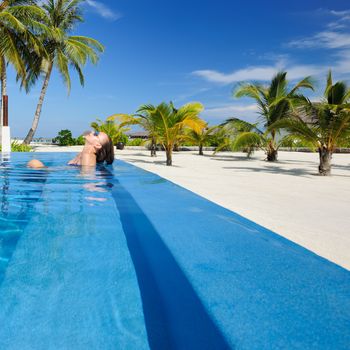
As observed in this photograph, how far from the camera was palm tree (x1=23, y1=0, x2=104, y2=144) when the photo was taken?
2014 cm

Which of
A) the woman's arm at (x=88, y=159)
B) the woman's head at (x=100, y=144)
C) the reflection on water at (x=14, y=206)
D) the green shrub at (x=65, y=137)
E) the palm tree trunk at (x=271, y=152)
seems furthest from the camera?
the green shrub at (x=65, y=137)

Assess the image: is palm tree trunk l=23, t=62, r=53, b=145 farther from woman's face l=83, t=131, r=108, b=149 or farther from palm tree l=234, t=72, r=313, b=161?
woman's face l=83, t=131, r=108, b=149

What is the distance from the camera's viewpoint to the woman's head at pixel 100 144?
27.1 ft

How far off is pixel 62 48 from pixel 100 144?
15.7m

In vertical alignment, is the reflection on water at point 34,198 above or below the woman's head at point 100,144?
below

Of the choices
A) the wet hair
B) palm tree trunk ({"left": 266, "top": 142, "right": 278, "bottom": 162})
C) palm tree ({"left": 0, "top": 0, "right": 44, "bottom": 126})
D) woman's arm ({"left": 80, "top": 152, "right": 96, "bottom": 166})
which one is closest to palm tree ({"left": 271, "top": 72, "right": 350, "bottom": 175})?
the wet hair

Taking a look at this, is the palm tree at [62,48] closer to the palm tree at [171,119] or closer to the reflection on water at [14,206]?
the palm tree at [171,119]

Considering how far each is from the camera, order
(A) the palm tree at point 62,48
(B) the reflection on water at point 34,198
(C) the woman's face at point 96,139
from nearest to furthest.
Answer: (B) the reflection on water at point 34,198
(C) the woman's face at point 96,139
(A) the palm tree at point 62,48

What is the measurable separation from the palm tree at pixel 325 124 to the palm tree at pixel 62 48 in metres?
15.9

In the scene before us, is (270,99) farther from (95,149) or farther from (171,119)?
(95,149)

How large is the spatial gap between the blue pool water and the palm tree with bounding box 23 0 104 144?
63.8ft

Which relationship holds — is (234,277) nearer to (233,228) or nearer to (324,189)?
(233,228)

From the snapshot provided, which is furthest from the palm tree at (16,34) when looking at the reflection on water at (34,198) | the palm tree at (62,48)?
the reflection on water at (34,198)

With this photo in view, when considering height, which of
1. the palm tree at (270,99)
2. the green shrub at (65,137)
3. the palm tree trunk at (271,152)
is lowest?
the palm tree trunk at (271,152)
